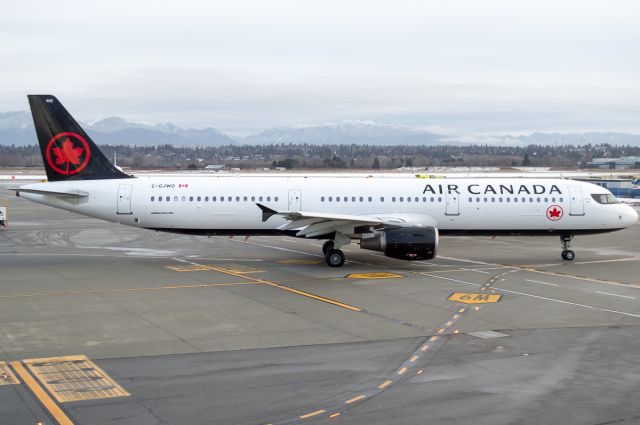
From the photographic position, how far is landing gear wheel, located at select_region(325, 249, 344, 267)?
32.0 metres

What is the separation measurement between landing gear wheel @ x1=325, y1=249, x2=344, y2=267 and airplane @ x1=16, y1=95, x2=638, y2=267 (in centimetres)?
84

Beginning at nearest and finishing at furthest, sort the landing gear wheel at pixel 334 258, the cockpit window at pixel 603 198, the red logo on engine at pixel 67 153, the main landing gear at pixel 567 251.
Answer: the landing gear wheel at pixel 334 258, the red logo on engine at pixel 67 153, the cockpit window at pixel 603 198, the main landing gear at pixel 567 251

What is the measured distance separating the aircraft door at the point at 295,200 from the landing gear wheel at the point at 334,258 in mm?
3222

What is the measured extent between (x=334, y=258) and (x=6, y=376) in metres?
18.2

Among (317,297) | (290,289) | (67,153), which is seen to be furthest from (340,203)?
(67,153)

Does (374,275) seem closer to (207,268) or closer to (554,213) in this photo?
(207,268)

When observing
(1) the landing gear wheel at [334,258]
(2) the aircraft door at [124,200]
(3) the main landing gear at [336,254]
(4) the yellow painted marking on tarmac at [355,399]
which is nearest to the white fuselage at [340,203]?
(2) the aircraft door at [124,200]

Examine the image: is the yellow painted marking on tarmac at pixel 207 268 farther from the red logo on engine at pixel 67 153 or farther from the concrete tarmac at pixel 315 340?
the red logo on engine at pixel 67 153

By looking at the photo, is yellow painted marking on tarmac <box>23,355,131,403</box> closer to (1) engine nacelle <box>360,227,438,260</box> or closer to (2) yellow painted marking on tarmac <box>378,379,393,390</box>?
(2) yellow painted marking on tarmac <box>378,379,393,390</box>

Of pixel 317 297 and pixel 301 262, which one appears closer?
pixel 317 297

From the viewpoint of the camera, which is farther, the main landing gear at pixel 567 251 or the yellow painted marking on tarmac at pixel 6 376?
the main landing gear at pixel 567 251

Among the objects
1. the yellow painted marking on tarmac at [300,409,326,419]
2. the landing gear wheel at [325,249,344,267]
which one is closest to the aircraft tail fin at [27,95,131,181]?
the landing gear wheel at [325,249,344,267]

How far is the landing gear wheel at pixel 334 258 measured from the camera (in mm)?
31975

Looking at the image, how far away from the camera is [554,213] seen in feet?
112
